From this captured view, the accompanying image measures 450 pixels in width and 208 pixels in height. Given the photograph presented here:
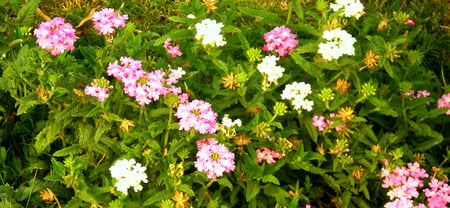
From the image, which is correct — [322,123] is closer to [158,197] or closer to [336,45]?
[336,45]

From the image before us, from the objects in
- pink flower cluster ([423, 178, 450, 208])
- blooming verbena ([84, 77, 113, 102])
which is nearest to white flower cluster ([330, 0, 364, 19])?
pink flower cluster ([423, 178, 450, 208])

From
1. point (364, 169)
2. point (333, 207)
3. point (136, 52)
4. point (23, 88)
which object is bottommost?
point (333, 207)

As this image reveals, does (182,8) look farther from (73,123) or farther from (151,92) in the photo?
(73,123)

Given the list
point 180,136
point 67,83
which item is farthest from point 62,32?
point 180,136

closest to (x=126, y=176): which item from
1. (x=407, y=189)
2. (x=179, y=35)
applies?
(x=179, y=35)

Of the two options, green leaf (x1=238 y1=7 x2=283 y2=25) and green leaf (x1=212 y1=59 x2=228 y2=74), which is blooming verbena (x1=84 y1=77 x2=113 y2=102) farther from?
green leaf (x1=238 y1=7 x2=283 y2=25)

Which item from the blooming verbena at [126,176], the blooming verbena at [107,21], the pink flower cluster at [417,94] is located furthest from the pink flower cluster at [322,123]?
the blooming verbena at [107,21]
